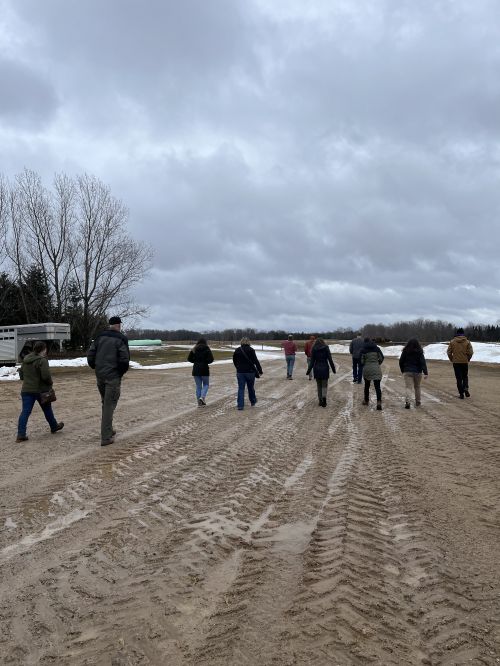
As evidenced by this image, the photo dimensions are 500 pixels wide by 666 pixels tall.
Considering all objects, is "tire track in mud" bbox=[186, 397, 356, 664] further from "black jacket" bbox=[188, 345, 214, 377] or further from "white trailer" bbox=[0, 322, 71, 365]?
"white trailer" bbox=[0, 322, 71, 365]

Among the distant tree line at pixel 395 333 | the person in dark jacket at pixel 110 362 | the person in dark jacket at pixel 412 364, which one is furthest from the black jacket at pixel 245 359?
the distant tree line at pixel 395 333

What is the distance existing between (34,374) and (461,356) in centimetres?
1122

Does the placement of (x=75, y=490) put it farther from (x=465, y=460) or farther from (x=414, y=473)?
(x=465, y=460)

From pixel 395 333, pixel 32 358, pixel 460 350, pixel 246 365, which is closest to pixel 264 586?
pixel 32 358

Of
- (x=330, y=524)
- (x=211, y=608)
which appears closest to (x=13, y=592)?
(x=211, y=608)

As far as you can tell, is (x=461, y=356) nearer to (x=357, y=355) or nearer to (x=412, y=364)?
(x=412, y=364)

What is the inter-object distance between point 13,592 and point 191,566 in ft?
3.96

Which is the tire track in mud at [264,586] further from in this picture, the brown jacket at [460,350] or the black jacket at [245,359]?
the brown jacket at [460,350]

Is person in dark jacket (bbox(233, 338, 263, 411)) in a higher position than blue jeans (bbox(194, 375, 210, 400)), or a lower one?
higher

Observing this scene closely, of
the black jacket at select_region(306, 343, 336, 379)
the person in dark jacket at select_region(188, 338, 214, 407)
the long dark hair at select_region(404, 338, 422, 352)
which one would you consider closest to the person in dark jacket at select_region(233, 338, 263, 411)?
the person in dark jacket at select_region(188, 338, 214, 407)

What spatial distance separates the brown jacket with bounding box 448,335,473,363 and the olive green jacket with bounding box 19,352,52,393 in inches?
427

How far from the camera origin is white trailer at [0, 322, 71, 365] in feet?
94.4

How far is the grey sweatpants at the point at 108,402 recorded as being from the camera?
7461 millimetres

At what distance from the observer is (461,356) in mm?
13055
